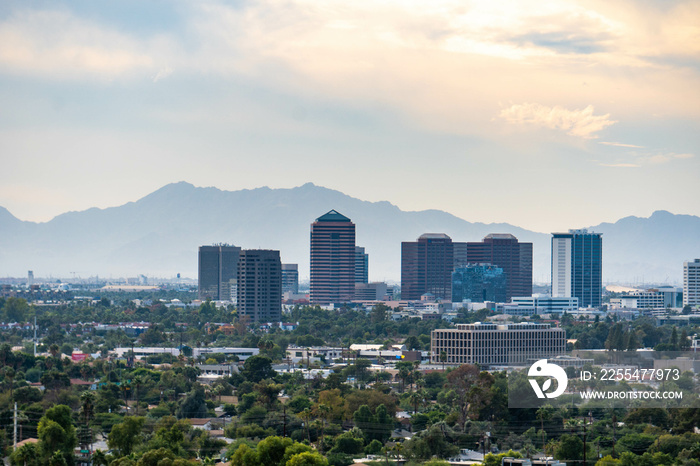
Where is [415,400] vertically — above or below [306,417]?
below

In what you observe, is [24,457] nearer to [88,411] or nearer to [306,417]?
[88,411]

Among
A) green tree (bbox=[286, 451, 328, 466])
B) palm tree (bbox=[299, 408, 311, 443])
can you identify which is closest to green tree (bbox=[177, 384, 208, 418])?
palm tree (bbox=[299, 408, 311, 443])

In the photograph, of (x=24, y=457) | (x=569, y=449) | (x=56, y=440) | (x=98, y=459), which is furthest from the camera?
(x=569, y=449)

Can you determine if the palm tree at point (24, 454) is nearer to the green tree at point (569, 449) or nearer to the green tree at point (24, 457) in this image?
the green tree at point (24, 457)

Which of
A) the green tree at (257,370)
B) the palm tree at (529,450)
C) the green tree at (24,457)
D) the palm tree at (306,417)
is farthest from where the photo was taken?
the green tree at (257,370)

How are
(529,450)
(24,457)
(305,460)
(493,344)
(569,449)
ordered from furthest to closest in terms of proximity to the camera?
1. (493,344)
2. (529,450)
3. (569,449)
4. (24,457)
5. (305,460)

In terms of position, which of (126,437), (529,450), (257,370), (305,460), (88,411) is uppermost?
(305,460)

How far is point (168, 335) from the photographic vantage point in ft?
522

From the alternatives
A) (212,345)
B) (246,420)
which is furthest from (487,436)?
(212,345)

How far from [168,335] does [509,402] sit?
91.6 m

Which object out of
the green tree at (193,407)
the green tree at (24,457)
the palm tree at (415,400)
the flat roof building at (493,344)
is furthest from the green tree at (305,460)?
the flat roof building at (493,344)

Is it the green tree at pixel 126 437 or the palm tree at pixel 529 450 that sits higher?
the green tree at pixel 126 437

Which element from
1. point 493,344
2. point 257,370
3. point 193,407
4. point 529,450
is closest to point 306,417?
point 193,407

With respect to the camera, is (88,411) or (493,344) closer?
(88,411)
